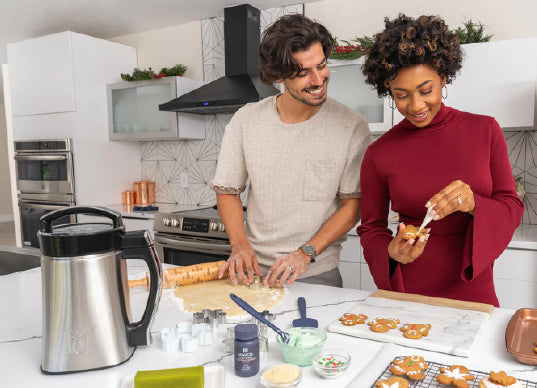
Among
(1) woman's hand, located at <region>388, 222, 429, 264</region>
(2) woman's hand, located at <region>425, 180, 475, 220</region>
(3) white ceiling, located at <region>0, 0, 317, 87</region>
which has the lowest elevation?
(1) woman's hand, located at <region>388, 222, 429, 264</region>

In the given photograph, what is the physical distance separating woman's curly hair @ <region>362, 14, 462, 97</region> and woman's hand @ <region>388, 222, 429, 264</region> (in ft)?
1.38

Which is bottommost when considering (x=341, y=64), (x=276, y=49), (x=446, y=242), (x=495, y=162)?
(x=446, y=242)

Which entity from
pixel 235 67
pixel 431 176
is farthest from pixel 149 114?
pixel 431 176

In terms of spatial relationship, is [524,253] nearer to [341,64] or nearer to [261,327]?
[341,64]

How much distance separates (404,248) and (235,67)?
2383 mm

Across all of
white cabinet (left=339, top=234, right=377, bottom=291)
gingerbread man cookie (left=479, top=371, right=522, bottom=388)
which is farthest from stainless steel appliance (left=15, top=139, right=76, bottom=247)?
gingerbread man cookie (left=479, top=371, right=522, bottom=388)

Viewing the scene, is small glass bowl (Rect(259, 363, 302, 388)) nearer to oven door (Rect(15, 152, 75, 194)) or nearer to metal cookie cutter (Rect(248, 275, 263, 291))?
metal cookie cutter (Rect(248, 275, 263, 291))

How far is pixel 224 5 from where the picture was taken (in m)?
3.30

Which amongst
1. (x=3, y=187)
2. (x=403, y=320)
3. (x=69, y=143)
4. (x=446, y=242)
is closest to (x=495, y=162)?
(x=446, y=242)

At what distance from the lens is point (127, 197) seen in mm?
3881

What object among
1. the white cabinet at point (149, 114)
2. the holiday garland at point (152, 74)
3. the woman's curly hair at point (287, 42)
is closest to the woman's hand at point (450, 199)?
the woman's curly hair at point (287, 42)

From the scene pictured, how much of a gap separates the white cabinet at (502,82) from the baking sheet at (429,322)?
5.24 feet

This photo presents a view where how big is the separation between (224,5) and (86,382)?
300cm

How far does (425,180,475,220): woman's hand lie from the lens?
3.47 ft
